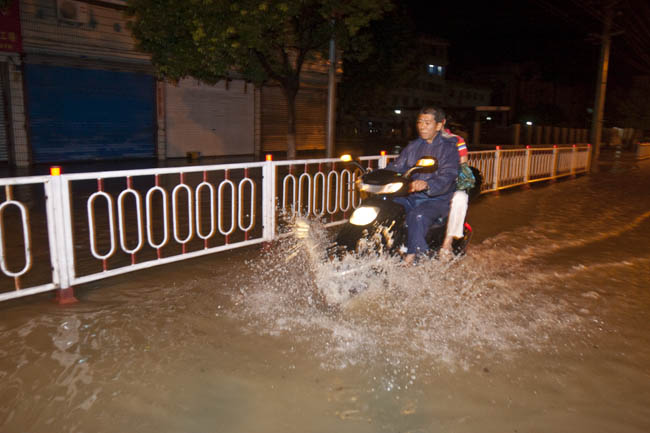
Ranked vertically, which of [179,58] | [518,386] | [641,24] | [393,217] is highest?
[641,24]

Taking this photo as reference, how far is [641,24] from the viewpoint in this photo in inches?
834

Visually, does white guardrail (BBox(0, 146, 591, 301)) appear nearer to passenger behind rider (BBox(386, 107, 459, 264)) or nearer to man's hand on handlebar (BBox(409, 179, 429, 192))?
passenger behind rider (BBox(386, 107, 459, 264))

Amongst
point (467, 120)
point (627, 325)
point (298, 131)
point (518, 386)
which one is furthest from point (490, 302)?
point (467, 120)

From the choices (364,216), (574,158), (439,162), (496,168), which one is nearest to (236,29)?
(496,168)

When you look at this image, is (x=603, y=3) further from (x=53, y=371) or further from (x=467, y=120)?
(x=467, y=120)

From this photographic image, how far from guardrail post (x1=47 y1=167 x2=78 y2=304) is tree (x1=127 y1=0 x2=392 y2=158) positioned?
8.15 meters

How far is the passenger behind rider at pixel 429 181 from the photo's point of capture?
4656 millimetres

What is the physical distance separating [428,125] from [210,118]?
17322 mm

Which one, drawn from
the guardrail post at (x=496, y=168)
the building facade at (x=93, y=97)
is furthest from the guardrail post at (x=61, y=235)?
the building facade at (x=93, y=97)

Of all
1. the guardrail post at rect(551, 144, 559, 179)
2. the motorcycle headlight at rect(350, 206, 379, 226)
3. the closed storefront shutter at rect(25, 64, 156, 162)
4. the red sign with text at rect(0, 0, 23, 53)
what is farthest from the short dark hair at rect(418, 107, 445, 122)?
the closed storefront shutter at rect(25, 64, 156, 162)

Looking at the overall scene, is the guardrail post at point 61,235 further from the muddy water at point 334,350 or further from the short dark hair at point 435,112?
the short dark hair at point 435,112

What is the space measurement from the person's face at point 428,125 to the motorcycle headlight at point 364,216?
895mm

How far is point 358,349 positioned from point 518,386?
3.54 ft

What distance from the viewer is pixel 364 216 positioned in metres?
4.40
